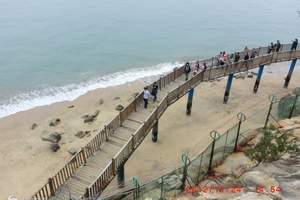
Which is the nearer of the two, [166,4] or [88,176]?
[88,176]

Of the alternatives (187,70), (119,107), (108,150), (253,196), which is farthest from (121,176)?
(119,107)

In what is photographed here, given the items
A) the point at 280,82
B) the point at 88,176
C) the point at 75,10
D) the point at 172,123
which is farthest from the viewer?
the point at 75,10

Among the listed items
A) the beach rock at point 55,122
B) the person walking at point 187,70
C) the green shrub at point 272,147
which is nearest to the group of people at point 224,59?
the person walking at point 187,70

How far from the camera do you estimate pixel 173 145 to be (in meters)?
22.4

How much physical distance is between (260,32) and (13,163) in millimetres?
50637

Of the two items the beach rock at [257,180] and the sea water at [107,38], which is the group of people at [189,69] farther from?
the sea water at [107,38]

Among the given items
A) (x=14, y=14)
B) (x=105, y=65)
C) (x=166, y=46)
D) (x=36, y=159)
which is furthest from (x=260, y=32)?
(x=36, y=159)

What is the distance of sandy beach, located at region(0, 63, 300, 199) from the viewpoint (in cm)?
2016

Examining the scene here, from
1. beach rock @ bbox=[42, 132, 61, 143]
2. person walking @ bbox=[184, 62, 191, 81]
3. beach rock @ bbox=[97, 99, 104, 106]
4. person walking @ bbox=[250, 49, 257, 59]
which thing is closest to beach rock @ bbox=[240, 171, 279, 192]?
person walking @ bbox=[184, 62, 191, 81]

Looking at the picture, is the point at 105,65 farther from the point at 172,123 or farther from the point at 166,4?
the point at 166,4

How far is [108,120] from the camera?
25859 millimetres

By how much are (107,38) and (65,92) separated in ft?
64.7

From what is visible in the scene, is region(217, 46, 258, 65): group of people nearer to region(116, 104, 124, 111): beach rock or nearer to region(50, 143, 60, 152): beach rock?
region(116, 104, 124, 111): beach rock

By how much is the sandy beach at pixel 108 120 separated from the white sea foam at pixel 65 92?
1.31 meters
